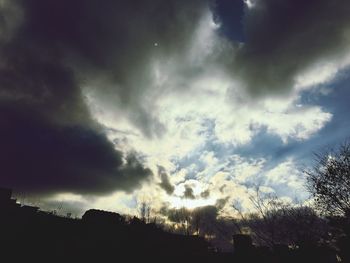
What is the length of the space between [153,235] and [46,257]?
638 cm

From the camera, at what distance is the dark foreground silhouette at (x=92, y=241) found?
12523 mm

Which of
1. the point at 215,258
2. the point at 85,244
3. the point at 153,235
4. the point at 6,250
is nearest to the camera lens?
the point at 6,250

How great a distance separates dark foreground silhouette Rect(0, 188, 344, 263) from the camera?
12523 millimetres

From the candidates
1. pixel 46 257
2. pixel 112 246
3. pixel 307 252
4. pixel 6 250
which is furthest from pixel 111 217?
pixel 307 252

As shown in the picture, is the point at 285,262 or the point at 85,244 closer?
the point at 85,244

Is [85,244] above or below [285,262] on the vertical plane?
above

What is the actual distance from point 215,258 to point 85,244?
9457mm

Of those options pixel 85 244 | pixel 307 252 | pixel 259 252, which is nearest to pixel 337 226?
pixel 307 252

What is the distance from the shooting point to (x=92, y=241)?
45.1 ft

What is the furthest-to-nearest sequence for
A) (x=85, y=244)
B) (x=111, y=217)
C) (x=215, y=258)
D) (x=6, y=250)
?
(x=215, y=258) < (x=111, y=217) < (x=85, y=244) < (x=6, y=250)

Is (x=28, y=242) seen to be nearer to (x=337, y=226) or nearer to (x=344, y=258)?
(x=344, y=258)

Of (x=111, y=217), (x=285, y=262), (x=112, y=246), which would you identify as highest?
(x=111, y=217)

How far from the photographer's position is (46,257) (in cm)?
1255

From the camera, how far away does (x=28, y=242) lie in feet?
41.2
